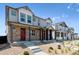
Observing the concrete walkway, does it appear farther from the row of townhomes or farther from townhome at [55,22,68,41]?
townhome at [55,22,68,41]

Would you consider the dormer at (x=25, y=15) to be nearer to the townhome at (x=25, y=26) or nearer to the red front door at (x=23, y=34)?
the townhome at (x=25, y=26)

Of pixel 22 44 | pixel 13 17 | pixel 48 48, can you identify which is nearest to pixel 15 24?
pixel 13 17

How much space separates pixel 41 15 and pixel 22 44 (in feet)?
3.06

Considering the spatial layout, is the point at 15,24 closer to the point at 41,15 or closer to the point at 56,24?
the point at 41,15

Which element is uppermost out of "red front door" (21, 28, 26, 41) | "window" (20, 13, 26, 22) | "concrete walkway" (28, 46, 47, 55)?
"window" (20, 13, 26, 22)

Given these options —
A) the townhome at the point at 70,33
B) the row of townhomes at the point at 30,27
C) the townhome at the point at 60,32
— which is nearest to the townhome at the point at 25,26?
the row of townhomes at the point at 30,27

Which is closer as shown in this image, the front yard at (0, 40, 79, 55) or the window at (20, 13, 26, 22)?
the front yard at (0, 40, 79, 55)

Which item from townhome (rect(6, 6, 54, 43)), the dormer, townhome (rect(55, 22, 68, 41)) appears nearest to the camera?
townhome (rect(6, 6, 54, 43))

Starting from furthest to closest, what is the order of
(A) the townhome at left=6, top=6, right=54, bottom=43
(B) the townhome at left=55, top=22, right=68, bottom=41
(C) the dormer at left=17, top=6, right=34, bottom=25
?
(B) the townhome at left=55, top=22, right=68, bottom=41
(C) the dormer at left=17, top=6, right=34, bottom=25
(A) the townhome at left=6, top=6, right=54, bottom=43

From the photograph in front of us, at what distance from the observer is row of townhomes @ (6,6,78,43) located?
5.11 meters

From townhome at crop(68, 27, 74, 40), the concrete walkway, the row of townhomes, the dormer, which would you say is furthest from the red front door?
townhome at crop(68, 27, 74, 40)

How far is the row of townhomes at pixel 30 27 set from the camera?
5109mm

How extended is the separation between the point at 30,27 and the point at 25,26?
5.8 inches
